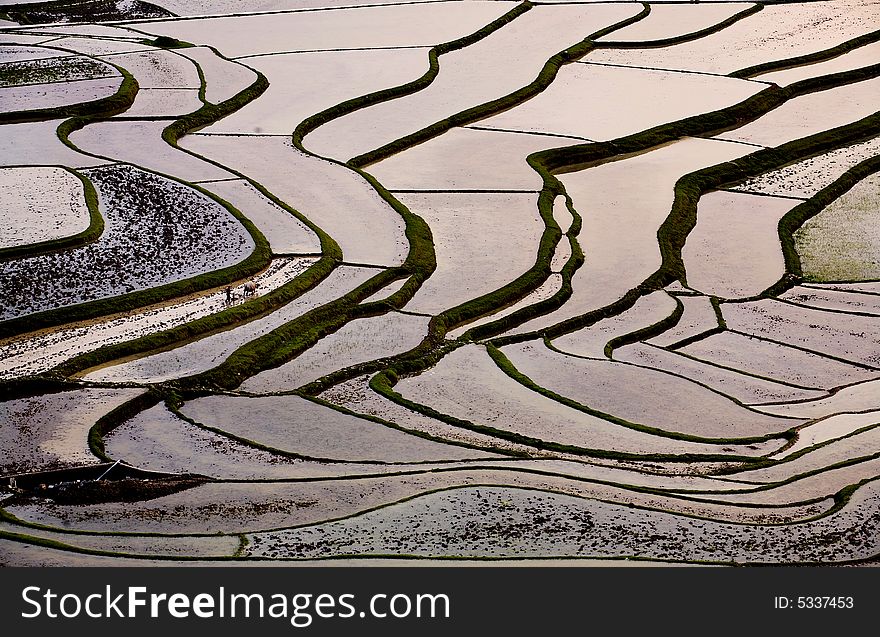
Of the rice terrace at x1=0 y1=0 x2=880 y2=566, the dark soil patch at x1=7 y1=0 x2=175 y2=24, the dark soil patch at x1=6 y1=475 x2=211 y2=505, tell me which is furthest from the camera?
the dark soil patch at x1=7 y1=0 x2=175 y2=24

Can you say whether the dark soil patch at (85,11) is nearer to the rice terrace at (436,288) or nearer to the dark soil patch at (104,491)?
the rice terrace at (436,288)

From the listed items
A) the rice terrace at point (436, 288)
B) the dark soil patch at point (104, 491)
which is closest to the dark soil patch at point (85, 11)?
the rice terrace at point (436, 288)

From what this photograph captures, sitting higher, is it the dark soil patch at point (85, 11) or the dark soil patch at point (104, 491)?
the dark soil patch at point (85, 11)

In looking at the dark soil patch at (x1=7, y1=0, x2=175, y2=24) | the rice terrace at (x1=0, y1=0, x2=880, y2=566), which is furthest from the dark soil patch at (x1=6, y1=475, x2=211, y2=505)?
the dark soil patch at (x1=7, y1=0, x2=175, y2=24)

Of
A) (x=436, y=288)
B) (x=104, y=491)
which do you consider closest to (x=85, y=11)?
(x=436, y=288)

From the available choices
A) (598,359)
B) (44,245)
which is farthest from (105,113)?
(598,359)

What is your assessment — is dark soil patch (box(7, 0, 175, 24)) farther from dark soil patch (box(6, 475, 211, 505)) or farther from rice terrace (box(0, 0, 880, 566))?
dark soil patch (box(6, 475, 211, 505))

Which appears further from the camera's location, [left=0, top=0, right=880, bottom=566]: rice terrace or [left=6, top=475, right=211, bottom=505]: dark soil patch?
[left=6, top=475, right=211, bottom=505]: dark soil patch

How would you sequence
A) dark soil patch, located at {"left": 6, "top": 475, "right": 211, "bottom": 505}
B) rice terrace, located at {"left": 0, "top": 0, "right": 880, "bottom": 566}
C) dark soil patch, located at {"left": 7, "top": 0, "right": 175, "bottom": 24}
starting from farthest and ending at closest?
dark soil patch, located at {"left": 7, "top": 0, "right": 175, "bottom": 24} → dark soil patch, located at {"left": 6, "top": 475, "right": 211, "bottom": 505} → rice terrace, located at {"left": 0, "top": 0, "right": 880, "bottom": 566}

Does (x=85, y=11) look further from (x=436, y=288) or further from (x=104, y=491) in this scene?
(x=104, y=491)
